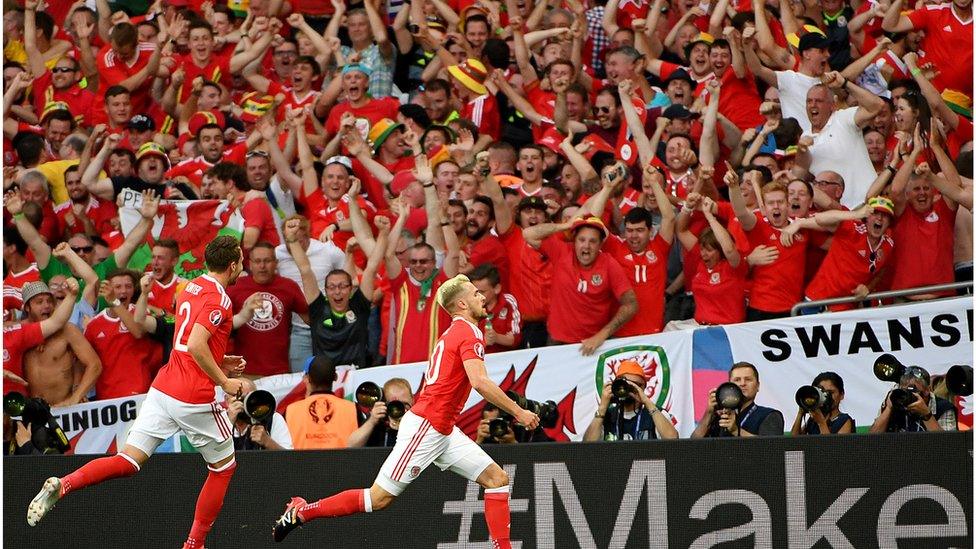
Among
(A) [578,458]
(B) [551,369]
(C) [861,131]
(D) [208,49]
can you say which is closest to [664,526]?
(A) [578,458]

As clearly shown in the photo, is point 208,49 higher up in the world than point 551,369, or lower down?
higher up

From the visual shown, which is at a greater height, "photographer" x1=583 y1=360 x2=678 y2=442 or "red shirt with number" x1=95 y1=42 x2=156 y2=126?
"red shirt with number" x1=95 y1=42 x2=156 y2=126

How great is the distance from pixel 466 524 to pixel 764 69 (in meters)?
6.17

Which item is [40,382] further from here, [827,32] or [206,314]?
[827,32]

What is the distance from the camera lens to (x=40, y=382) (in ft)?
44.6

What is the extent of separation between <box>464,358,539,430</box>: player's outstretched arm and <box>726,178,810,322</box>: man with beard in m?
3.91

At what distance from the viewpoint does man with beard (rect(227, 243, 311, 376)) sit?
44.0 ft

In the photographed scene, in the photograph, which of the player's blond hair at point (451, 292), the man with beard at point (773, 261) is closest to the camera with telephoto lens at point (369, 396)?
the player's blond hair at point (451, 292)

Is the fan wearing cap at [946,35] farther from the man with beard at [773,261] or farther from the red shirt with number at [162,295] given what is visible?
the red shirt with number at [162,295]

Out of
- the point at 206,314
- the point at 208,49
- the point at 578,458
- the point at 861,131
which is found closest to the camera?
the point at 206,314

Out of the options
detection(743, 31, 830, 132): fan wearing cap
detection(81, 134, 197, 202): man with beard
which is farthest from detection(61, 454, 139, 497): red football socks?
detection(743, 31, 830, 132): fan wearing cap

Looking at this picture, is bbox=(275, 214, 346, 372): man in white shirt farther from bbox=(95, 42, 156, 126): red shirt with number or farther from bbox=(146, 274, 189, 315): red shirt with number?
bbox=(95, 42, 156, 126): red shirt with number

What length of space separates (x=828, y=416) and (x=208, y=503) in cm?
409

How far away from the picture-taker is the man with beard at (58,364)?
13586mm
